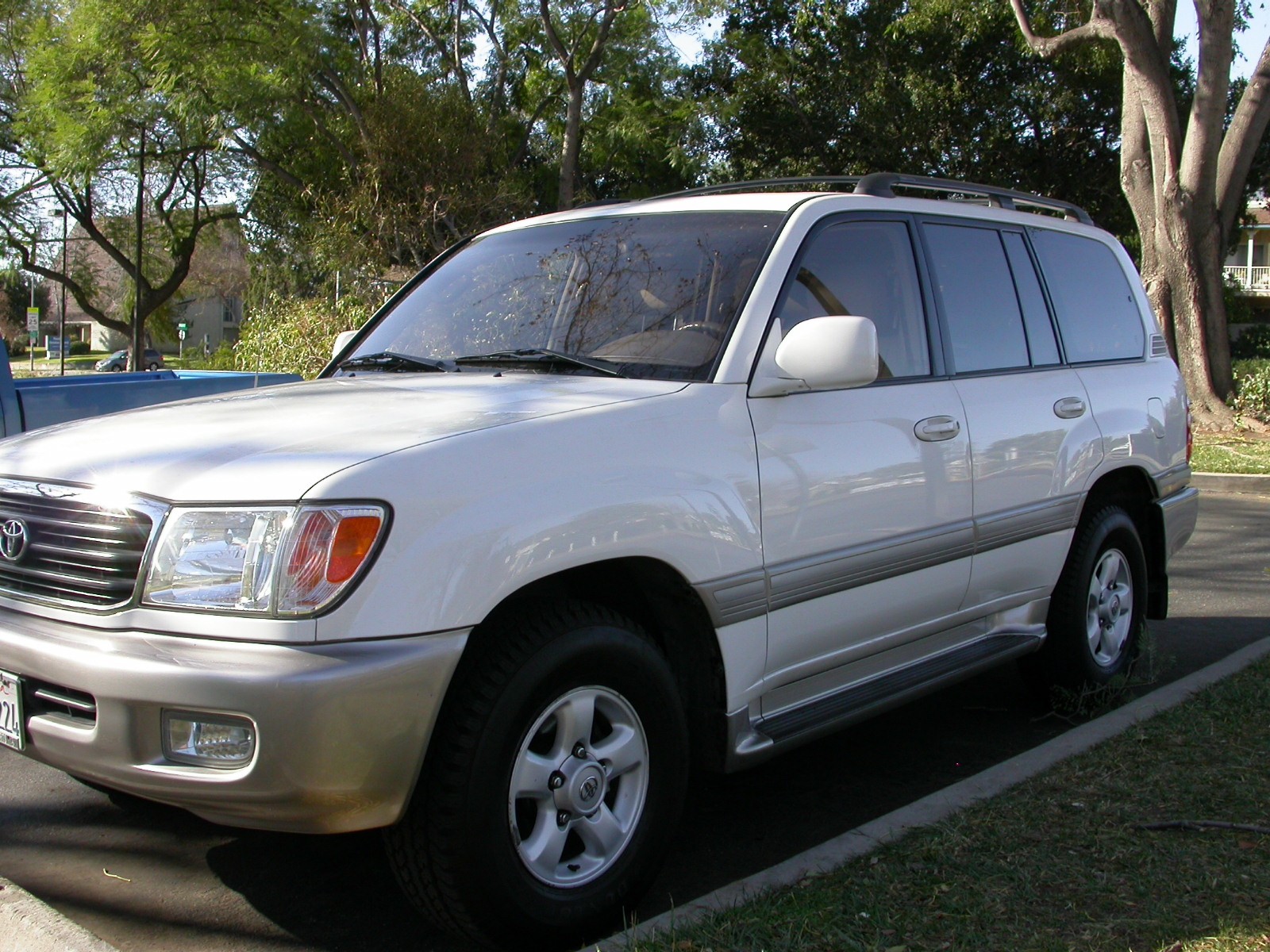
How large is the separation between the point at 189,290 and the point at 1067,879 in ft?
203

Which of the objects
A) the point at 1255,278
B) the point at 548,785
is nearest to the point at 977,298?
the point at 548,785

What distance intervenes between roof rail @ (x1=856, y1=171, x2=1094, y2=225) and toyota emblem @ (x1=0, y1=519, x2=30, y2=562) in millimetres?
2762

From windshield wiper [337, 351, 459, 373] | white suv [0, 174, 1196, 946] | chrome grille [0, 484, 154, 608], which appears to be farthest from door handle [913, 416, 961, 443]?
chrome grille [0, 484, 154, 608]

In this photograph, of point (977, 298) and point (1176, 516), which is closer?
point (977, 298)

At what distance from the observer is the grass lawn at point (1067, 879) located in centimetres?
291

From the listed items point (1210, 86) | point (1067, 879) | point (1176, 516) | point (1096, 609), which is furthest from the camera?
point (1210, 86)

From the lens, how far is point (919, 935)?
2941 millimetres

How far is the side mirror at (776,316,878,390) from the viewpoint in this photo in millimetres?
3449

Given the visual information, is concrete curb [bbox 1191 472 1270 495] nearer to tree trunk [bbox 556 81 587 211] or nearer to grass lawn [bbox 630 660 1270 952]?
grass lawn [bbox 630 660 1270 952]

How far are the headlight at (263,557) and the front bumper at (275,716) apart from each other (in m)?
0.09

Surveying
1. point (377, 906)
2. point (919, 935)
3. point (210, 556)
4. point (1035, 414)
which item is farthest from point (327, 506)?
point (1035, 414)

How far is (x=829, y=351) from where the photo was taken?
136 inches

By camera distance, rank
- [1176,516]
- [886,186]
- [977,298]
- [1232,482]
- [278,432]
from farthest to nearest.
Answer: [1232,482] < [1176,516] < [977,298] < [886,186] < [278,432]

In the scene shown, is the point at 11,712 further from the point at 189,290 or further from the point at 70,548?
the point at 189,290
